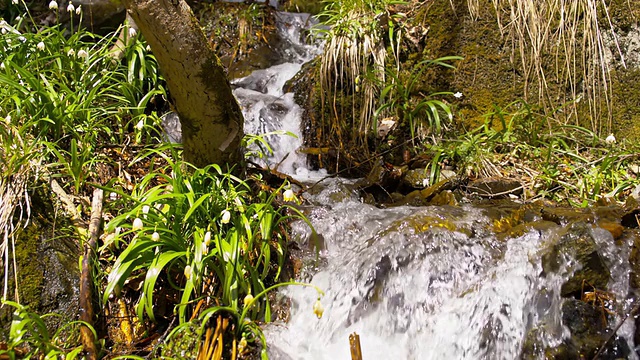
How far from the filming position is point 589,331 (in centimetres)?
201

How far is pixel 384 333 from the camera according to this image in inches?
94.0

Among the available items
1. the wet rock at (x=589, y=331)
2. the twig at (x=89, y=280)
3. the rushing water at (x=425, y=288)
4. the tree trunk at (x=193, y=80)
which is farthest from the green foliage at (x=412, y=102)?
the twig at (x=89, y=280)

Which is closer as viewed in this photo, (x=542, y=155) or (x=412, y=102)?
(x=542, y=155)

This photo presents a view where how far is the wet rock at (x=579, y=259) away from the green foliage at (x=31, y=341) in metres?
2.13

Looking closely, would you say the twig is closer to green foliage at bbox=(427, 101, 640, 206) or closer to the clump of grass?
the clump of grass

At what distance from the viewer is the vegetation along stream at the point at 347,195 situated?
2230 mm

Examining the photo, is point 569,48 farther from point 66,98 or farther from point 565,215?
point 66,98

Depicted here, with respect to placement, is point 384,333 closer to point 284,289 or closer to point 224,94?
point 284,289

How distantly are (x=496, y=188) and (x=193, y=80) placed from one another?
217 cm

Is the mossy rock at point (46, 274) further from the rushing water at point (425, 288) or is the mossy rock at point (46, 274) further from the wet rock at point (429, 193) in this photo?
the wet rock at point (429, 193)

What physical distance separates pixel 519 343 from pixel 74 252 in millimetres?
2249

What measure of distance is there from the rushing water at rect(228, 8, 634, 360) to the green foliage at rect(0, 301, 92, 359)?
90 centimetres

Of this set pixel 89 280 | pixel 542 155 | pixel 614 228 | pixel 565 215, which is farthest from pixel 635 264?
pixel 89 280

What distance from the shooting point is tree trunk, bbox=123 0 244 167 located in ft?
7.73
